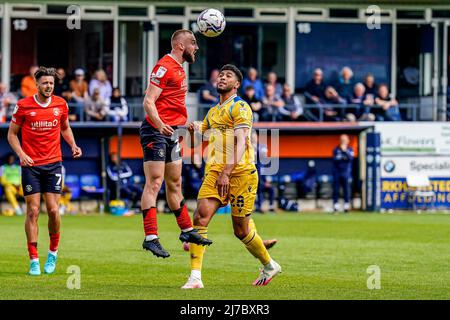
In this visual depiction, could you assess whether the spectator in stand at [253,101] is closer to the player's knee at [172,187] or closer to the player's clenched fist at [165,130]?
the player's knee at [172,187]

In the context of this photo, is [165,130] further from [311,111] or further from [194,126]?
[311,111]

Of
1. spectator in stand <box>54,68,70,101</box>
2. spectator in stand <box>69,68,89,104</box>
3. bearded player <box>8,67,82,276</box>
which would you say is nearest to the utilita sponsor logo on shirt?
bearded player <box>8,67,82,276</box>

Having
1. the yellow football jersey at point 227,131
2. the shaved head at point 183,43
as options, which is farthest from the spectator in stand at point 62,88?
the yellow football jersey at point 227,131

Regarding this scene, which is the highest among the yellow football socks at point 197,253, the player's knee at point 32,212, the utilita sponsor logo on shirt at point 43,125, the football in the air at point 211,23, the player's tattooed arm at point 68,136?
the football in the air at point 211,23

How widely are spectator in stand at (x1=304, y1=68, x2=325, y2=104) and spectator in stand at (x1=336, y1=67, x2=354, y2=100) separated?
0.49 m

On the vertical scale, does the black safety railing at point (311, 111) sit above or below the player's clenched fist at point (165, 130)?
above

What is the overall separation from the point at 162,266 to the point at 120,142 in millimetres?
15315

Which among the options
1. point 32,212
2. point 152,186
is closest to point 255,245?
point 152,186

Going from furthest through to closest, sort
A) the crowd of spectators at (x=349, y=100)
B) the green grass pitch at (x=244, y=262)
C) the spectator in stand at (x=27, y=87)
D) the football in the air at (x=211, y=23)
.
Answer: the crowd of spectators at (x=349, y=100)
the spectator in stand at (x=27, y=87)
the football in the air at (x=211, y=23)
the green grass pitch at (x=244, y=262)

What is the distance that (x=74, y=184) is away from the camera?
30984 mm

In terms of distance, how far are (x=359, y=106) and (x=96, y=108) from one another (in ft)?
22.9

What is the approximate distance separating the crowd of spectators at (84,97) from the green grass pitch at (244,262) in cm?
485

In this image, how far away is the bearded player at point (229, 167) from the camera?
12.4 metres
